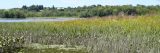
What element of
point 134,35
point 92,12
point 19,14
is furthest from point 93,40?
point 19,14

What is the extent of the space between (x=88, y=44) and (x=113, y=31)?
92 centimetres

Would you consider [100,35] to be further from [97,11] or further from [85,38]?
[97,11]

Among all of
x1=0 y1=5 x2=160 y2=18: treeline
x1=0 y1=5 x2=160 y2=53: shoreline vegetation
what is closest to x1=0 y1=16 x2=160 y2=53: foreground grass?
x1=0 y1=5 x2=160 y2=53: shoreline vegetation

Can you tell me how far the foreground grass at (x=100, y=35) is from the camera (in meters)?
10.3

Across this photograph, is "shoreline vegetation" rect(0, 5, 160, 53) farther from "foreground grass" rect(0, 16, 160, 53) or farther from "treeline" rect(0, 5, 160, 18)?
"treeline" rect(0, 5, 160, 18)

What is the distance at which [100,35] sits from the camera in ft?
40.2

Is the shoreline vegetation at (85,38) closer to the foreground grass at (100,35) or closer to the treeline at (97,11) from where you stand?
the foreground grass at (100,35)

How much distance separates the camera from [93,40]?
1200 cm

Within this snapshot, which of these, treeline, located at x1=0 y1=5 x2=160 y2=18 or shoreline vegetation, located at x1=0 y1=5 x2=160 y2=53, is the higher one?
shoreline vegetation, located at x1=0 y1=5 x2=160 y2=53

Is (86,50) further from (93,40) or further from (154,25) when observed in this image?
(154,25)

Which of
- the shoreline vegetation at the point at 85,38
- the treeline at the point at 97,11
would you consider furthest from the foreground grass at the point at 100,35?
the treeline at the point at 97,11

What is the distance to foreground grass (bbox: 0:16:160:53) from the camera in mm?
10344

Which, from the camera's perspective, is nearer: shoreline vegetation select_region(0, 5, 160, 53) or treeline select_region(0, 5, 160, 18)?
shoreline vegetation select_region(0, 5, 160, 53)

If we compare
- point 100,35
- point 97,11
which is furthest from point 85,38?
point 97,11
